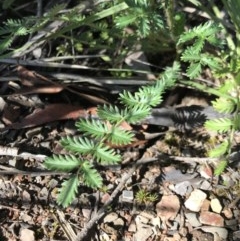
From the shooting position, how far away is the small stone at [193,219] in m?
1.39

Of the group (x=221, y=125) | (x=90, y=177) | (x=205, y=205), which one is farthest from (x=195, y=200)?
(x=90, y=177)

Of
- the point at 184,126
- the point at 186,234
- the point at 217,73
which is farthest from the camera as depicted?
the point at 184,126

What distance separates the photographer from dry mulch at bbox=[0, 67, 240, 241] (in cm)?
137

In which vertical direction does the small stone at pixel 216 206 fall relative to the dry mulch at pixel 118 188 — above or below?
below

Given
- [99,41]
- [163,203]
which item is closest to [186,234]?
[163,203]

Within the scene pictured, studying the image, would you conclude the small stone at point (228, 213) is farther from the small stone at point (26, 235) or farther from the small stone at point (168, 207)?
the small stone at point (26, 235)

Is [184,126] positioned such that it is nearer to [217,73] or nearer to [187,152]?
[187,152]

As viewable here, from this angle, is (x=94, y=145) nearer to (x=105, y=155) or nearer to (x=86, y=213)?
(x=105, y=155)

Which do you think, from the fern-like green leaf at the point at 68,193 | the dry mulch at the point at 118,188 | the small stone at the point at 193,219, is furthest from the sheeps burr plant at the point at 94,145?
the small stone at the point at 193,219

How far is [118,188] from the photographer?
1.44 meters

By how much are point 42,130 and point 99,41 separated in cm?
35

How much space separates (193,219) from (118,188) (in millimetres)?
231

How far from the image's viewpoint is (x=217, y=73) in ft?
4.85

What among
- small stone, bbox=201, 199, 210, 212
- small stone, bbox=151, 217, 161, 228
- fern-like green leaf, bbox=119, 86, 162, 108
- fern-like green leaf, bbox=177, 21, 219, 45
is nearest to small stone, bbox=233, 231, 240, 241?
small stone, bbox=201, 199, 210, 212
